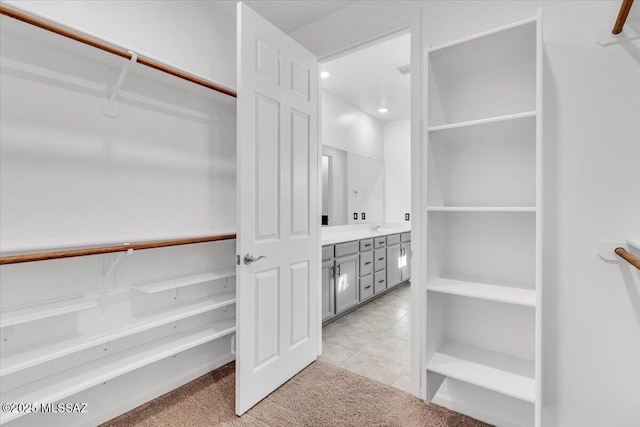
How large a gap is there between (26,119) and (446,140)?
213 cm

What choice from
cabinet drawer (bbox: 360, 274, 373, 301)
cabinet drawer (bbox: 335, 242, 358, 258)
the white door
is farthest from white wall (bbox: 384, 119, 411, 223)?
the white door

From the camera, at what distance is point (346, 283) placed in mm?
3506

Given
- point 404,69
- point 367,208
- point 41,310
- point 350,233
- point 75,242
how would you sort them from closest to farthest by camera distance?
point 41,310
point 75,242
point 404,69
point 350,233
point 367,208

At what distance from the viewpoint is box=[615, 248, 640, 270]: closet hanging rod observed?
1.16 metres

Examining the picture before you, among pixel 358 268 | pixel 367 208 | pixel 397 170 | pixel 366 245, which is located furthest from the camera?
pixel 397 170

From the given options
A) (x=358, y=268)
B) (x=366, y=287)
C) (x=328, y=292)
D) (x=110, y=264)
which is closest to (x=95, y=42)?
(x=110, y=264)

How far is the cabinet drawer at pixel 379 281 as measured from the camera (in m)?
4.07

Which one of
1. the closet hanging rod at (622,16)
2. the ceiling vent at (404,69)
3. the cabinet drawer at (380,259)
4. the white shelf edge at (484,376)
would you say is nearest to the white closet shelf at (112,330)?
the white shelf edge at (484,376)

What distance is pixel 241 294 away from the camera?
182 centimetres

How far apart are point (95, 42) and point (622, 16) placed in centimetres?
226

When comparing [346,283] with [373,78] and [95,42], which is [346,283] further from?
[95,42]

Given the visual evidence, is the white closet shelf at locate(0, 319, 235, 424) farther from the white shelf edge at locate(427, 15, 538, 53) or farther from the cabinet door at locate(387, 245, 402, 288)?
the cabinet door at locate(387, 245, 402, 288)

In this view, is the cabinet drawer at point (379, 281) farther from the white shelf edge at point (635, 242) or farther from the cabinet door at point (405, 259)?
the white shelf edge at point (635, 242)

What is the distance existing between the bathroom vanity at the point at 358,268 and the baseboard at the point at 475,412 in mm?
1406
